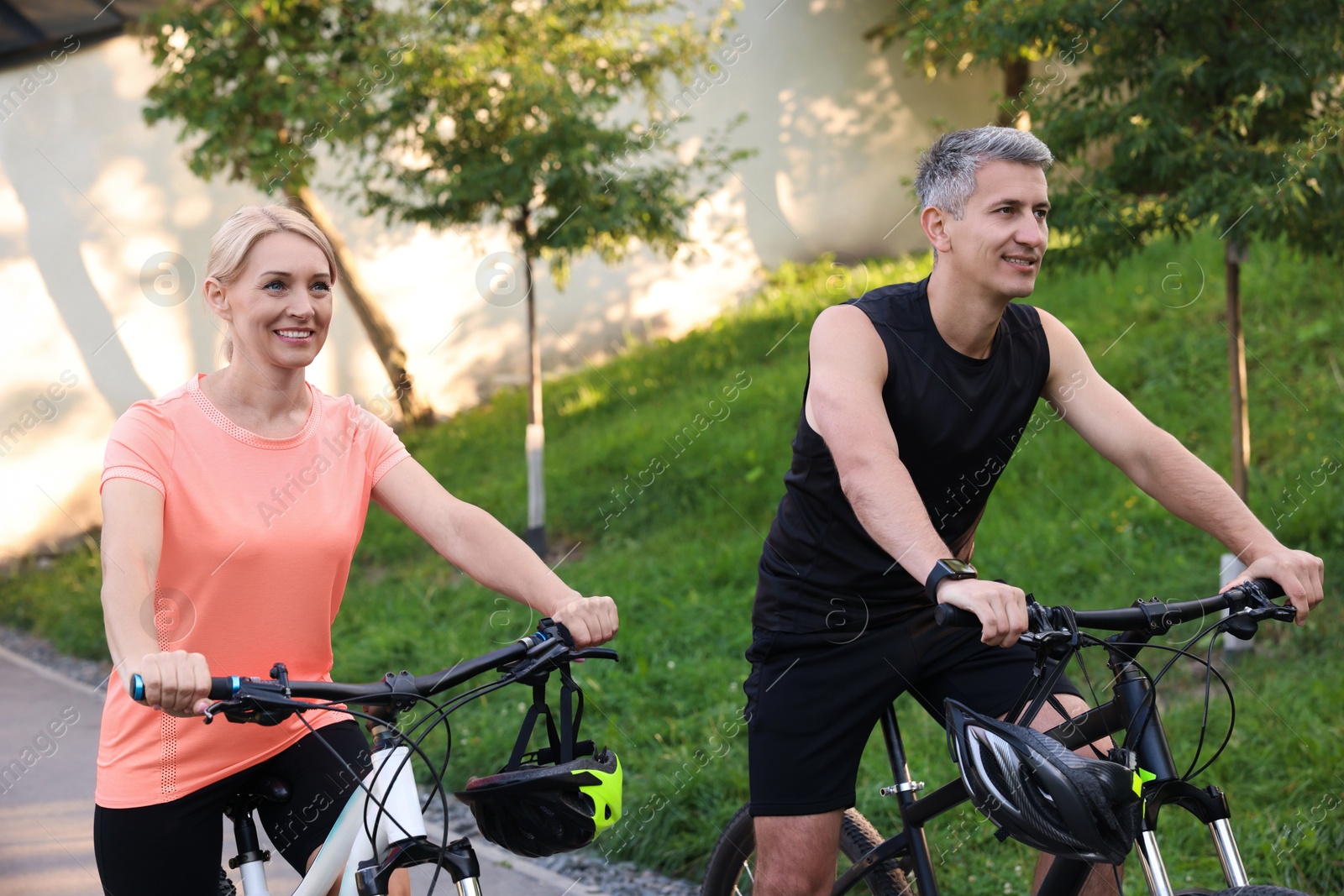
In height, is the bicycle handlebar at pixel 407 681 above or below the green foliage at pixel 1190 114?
below

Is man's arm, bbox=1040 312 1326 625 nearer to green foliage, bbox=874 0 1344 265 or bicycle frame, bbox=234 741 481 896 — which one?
bicycle frame, bbox=234 741 481 896

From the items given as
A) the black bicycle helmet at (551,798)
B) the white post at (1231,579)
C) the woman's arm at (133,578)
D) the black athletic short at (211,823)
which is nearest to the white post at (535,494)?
the white post at (1231,579)

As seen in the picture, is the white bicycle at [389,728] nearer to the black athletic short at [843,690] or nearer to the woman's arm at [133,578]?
the woman's arm at [133,578]

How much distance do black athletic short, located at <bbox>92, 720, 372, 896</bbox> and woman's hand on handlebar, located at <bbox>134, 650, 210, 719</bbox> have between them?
14.9 inches

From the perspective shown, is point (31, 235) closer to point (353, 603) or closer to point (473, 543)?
point (353, 603)

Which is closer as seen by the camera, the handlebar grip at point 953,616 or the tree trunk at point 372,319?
the handlebar grip at point 953,616

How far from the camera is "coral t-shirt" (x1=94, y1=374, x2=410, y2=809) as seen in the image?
2.29 metres

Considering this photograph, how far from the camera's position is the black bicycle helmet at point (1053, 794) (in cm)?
187

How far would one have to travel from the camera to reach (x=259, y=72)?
9164 millimetres

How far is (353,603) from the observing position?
783 cm

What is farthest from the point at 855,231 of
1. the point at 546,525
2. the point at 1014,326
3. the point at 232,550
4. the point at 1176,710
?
the point at 232,550

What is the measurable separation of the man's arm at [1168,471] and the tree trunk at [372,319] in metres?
9.57

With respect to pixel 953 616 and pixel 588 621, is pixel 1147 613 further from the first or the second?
pixel 588 621

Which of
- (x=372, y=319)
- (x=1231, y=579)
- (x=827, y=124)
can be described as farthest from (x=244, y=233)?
(x=827, y=124)
